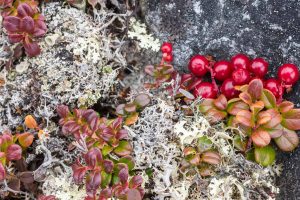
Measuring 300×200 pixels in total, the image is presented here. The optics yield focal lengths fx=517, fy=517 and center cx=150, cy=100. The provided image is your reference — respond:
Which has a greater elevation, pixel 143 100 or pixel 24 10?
pixel 24 10

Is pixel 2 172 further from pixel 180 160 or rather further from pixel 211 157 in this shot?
pixel 211 157

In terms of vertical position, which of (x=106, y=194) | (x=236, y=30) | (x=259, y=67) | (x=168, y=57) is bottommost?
(x=106, y=194)

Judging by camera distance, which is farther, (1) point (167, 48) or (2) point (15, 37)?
(1) point (167, 48)

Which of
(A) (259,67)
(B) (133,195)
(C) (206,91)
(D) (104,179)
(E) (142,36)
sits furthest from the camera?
(E) (142,36)

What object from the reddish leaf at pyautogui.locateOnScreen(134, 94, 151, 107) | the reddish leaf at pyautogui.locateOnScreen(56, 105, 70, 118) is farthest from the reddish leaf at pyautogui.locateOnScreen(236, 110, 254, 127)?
the reddish leaf at pyautogui.locateOnScreen(56, 105, 70, 118)

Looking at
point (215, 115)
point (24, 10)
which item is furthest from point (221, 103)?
point (24, 10)

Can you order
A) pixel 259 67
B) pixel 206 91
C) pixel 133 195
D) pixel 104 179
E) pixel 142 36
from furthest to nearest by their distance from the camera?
1. pixel 142 36
2. pixel 206 91
3. pixel 259 67
4. pixel 104 179
5. pixel 133 195

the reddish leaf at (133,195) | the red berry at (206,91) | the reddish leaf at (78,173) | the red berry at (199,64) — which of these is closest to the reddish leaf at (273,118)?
the red berry at (206,91)
